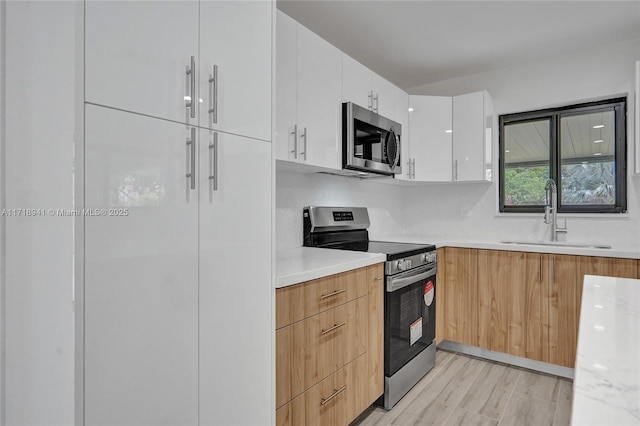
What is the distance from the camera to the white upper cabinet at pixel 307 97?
74.5 inches

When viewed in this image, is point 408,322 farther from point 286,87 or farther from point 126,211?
point 126,211

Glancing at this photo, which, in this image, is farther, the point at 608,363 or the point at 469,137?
the point at 469,137

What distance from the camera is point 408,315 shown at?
2311mm

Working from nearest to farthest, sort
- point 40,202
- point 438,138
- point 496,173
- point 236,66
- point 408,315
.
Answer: point 40,202 → point 236,66 → point 408,315 → point 438,138 → point 496,173

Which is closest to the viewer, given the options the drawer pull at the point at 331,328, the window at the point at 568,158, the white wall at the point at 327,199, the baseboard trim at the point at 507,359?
the drawer pull at the point at 331,328

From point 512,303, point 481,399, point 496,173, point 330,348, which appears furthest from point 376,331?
point 496,173

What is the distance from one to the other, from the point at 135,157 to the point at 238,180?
1.16ft

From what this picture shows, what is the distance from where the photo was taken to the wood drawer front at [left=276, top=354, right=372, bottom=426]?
1.54 metres

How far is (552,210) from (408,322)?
1.62 metres

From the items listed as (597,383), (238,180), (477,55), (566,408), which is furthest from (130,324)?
(477,55)

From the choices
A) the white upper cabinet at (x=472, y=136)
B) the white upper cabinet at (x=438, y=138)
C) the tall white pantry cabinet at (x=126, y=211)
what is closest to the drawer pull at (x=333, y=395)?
the tall white pantry cabinet at (x=126, y=211)

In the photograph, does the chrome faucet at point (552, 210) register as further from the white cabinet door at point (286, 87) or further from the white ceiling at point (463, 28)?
the white cabinet door at point (286, 87)

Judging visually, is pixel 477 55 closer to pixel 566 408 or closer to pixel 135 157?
pixel 566 408

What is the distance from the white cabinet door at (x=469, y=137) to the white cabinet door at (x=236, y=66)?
2.23 metres
